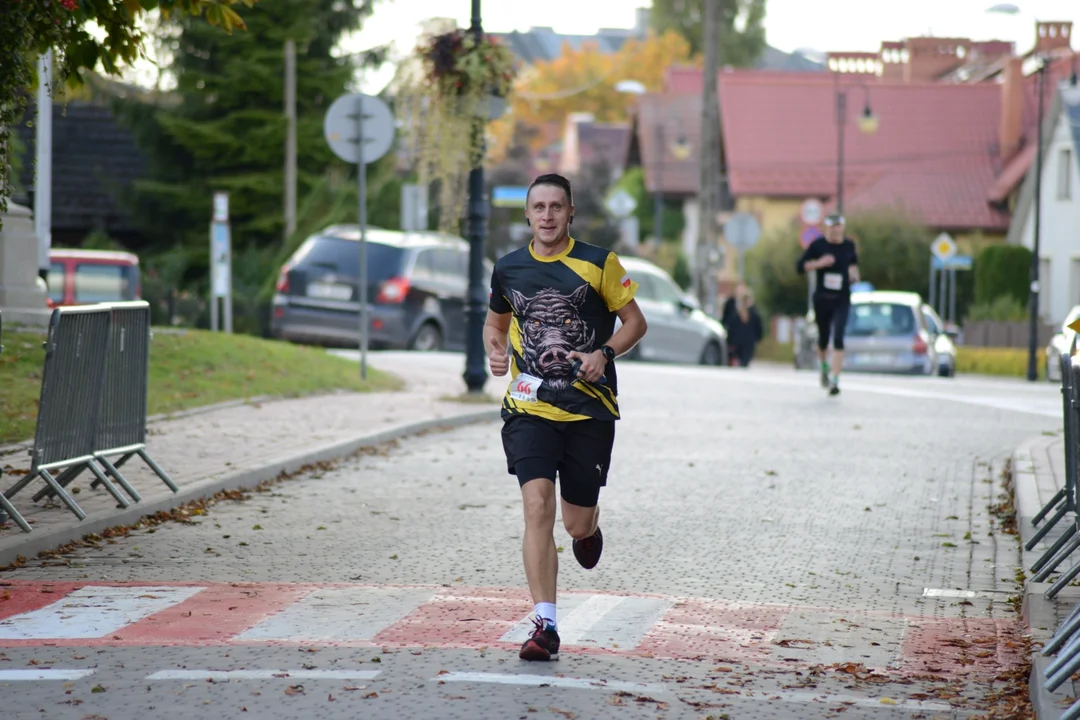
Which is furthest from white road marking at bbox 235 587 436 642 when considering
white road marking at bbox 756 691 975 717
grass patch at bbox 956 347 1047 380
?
grass patch at bbox 956 347 1047 380

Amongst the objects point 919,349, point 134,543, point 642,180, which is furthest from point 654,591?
point 642,180

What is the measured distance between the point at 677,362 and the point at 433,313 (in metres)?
4.83

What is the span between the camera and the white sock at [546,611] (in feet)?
21.9

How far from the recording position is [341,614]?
7.54m

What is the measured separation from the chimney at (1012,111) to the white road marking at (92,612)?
184ft

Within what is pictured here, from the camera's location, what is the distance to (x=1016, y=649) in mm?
7168

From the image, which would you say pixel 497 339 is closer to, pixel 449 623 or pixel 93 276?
pixel 449 623

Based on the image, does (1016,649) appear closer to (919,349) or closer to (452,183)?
(452,183)

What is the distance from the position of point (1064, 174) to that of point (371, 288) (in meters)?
28.8

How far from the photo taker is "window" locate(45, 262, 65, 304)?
88.8 ft

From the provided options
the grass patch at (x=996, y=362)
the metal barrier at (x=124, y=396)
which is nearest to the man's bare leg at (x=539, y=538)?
the metal barrier at (x=124, y=396)

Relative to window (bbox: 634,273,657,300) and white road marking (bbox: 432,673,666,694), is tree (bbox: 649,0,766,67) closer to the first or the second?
window (bbox: 634,273,657,300)

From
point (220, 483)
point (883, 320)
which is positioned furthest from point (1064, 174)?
point (220, 483)

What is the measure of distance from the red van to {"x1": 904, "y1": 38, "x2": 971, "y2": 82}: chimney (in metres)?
56.4
